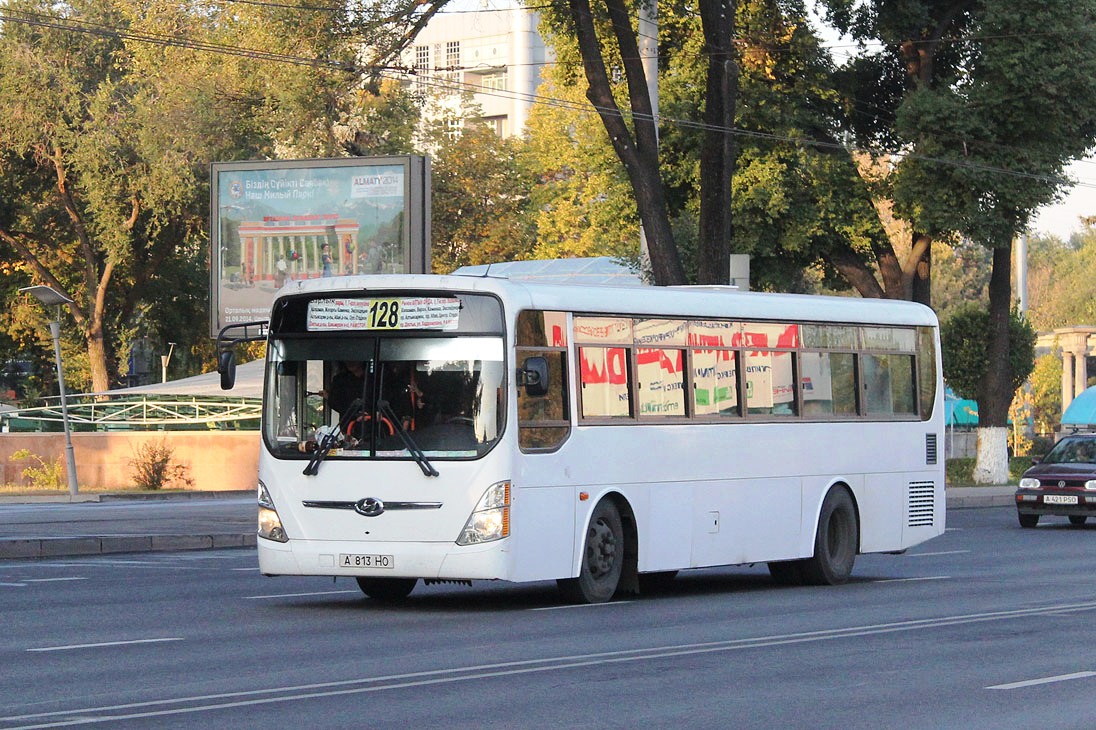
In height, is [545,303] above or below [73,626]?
above

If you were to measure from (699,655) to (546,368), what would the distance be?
3.50 metres

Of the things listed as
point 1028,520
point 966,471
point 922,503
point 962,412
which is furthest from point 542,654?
point 962,412

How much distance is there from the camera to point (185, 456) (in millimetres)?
46250

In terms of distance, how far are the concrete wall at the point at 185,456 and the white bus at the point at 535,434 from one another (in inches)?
1170

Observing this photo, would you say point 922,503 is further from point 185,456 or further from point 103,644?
point 185,456

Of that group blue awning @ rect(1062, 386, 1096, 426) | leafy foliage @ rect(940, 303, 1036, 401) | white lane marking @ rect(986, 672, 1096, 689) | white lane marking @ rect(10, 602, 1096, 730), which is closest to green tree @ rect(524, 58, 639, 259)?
blue awning @ rect(1062, 386, 1096, 426)

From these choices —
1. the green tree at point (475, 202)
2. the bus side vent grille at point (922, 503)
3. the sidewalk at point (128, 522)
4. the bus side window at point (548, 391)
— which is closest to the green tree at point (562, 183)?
the green tree at point (475, 202)

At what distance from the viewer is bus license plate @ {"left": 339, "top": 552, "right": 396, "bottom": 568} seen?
47.8 feet

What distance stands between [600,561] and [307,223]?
53.6 feet

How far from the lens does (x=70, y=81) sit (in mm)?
57875

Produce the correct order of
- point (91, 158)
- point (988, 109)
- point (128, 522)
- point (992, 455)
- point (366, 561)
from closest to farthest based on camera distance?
point (366, 561)
point (128, 522)
point (988, 109)
point (992, 455)
point (91, 158)

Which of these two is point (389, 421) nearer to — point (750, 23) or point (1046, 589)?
point (1046, 589)

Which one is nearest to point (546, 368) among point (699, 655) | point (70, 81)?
point (699, 655)

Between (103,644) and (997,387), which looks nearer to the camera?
(103,644)
